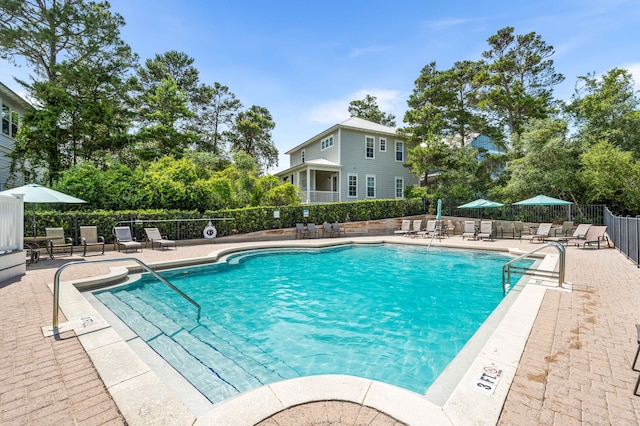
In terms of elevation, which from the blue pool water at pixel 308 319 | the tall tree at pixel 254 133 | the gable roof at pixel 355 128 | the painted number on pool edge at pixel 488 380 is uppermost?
the tall tree at pixel 254 133

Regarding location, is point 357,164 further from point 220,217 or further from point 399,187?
point 220,217

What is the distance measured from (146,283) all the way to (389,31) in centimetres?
1353

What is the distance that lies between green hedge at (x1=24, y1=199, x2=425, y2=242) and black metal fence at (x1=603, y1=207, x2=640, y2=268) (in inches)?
437

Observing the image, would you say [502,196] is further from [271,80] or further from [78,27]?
[78,27]

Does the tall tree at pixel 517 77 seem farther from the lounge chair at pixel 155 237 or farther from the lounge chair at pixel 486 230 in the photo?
the lounge chair at pixel 155 237

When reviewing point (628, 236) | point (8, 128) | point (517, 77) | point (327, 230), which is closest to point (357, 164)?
point (327, 230)

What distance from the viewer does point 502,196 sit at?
19.9 m

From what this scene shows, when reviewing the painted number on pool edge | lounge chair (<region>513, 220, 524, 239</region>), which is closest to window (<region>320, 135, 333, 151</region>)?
lounge chair (<region>513, 220, 524, 239</region>)

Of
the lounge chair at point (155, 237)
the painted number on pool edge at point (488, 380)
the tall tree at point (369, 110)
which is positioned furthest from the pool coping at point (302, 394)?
the tall tree at point (369, 110)

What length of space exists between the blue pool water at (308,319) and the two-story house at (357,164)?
13.3 metres

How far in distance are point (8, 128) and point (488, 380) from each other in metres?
25.0

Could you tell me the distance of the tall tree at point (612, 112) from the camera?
16.9 m

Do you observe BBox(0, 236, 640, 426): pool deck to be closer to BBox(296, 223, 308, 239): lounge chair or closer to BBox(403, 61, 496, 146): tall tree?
BBox(296, 223, 308, 239): lounge chair

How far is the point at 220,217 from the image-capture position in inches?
583
